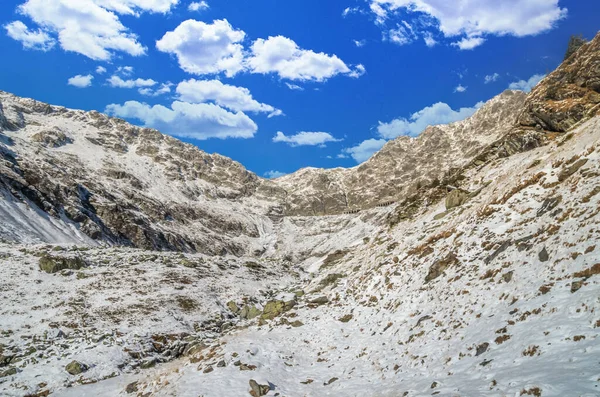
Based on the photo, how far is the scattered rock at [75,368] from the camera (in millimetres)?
25391

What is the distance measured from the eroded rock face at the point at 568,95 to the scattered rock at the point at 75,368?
5222 cm

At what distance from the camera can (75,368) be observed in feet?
83.9

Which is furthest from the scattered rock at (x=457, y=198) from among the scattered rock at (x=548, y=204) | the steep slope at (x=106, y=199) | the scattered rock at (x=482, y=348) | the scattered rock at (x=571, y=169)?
the steep slope at (x=106, y=199)

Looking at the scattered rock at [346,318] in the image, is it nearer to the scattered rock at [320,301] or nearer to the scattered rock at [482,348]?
the scattered rock at [320,301]

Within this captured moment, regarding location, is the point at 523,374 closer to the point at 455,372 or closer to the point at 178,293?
the point at 455,372

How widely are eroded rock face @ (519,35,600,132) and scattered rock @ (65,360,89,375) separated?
5222 cm

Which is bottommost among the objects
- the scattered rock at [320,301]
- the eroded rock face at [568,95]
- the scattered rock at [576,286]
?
the scattered rock at [320,301]

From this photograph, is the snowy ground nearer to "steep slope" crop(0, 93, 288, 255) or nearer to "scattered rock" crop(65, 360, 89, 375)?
"scattered rock" crop(65, 360, 89, 375)

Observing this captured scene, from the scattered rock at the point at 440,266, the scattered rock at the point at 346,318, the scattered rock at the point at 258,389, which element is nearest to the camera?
the scattered rock at the point at 258,389

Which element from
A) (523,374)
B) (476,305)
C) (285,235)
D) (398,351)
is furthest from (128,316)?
(285,235)

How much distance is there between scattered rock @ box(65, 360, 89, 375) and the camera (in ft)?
83.3

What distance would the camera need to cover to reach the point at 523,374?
1169cm

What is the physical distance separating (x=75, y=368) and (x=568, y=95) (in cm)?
5848

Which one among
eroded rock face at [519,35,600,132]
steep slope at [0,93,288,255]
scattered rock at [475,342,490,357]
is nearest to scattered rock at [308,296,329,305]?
scattered rock at [475,342,490,357]
